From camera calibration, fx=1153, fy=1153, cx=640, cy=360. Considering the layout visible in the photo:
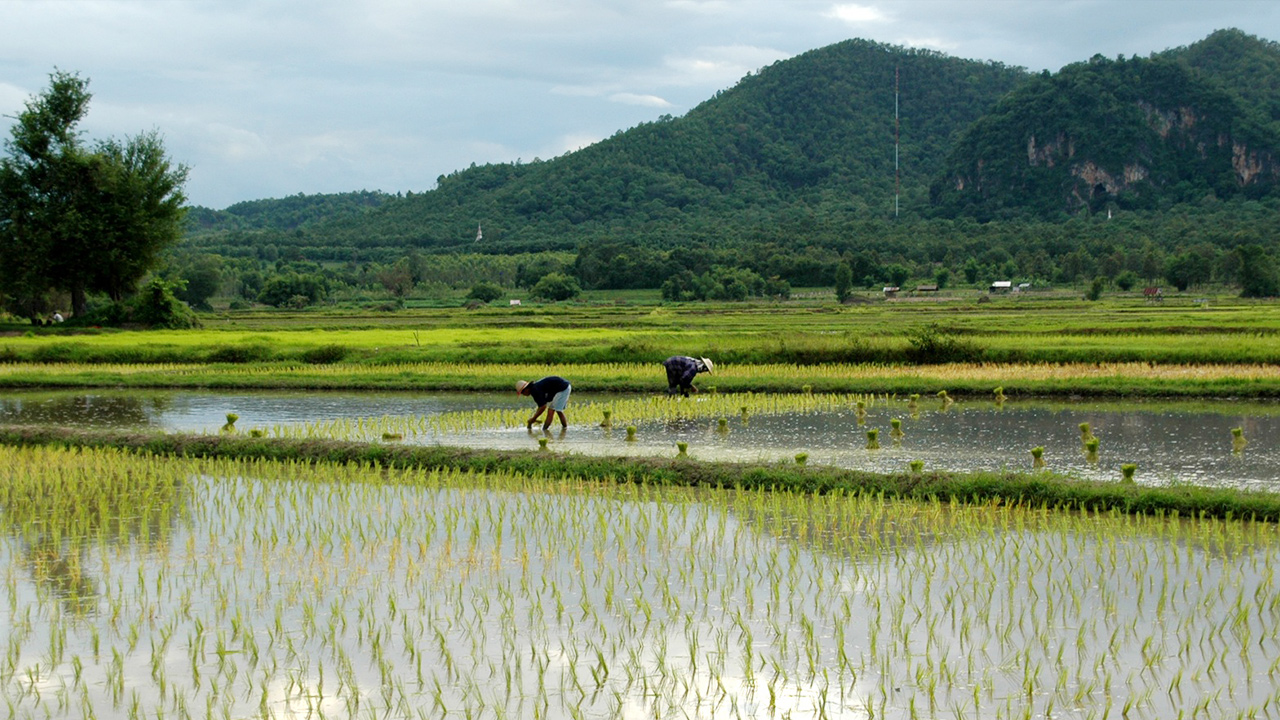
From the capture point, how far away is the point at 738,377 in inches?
733

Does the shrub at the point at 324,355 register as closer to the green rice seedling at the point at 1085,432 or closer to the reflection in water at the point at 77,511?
the reflection in water at the point at 77,511

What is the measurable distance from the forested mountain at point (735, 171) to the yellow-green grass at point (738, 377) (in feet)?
236

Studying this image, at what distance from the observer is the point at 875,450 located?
11469 millimetres

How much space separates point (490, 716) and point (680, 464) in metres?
5.29

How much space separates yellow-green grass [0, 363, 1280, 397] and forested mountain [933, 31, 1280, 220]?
104 metres

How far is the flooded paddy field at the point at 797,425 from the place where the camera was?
1070 cm

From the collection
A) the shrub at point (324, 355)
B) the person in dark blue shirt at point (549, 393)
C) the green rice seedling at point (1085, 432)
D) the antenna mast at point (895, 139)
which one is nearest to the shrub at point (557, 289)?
the shrub at point (324, 355)

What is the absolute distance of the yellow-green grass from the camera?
16.4 metres

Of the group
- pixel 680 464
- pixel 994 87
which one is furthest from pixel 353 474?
pixel 994 87

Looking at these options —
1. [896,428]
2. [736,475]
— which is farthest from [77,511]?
[896,428]

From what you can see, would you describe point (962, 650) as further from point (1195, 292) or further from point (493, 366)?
point (1195, 292)

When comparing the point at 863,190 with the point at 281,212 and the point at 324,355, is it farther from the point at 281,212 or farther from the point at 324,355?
the point at 324,355

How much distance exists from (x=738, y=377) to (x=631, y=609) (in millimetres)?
12434

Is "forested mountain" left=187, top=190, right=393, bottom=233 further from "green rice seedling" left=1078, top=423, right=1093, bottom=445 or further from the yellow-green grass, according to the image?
"green rice seedling" left=1078, top=423, right=1093, bottom=445
